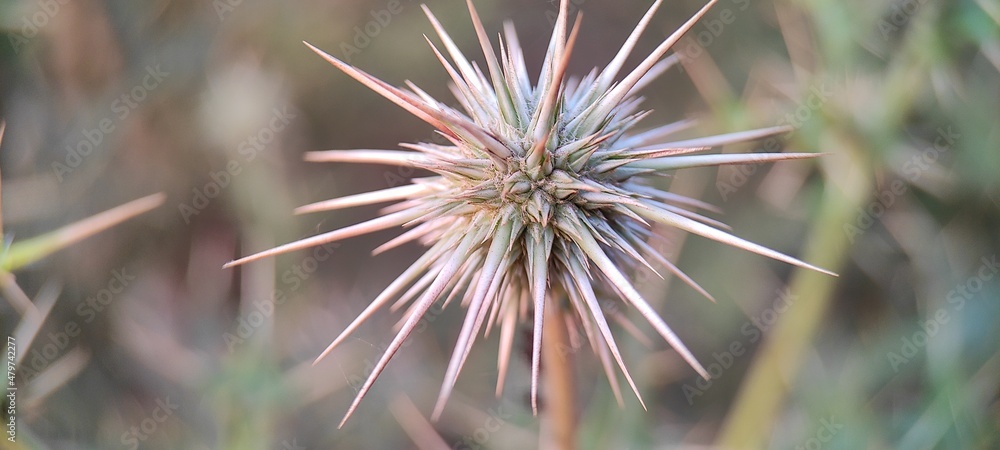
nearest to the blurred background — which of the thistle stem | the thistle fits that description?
the thistle stem

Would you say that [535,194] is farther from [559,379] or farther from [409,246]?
[409,246]

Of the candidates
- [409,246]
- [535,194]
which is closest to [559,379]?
[535,194]

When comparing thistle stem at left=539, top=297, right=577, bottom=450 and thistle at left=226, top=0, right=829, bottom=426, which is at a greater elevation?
thistle at left=226, top=0, right=829, bottom=426

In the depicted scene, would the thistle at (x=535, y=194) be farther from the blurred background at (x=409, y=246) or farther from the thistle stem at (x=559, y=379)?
the blurred background at (x=409, y=246)

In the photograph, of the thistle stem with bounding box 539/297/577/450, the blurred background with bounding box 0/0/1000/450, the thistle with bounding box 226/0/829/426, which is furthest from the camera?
the blurred background with bounding box 0/0/1000/450

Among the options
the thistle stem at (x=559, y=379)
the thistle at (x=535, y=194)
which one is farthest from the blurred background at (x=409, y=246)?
the thistle at (x=535, y=194)

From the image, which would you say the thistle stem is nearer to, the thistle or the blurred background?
the thistle
